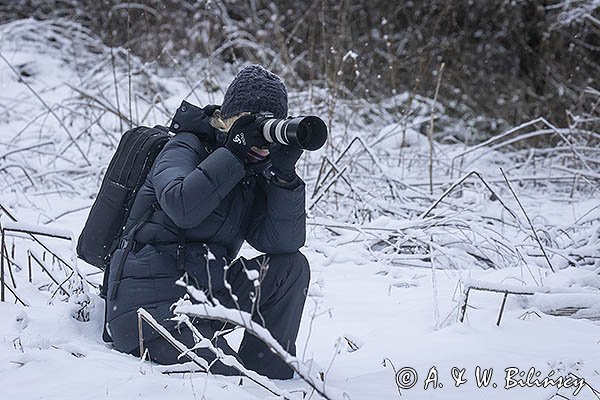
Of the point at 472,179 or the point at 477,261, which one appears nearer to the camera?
the point at 477,261

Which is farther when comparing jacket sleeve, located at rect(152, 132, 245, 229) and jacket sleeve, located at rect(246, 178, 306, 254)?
jacket sleeve, located at rect(246, 178, 306, 254)

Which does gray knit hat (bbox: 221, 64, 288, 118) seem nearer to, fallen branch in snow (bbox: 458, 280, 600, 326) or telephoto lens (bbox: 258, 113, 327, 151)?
telephoto lens (bbox: 258, 113, 327, 151)

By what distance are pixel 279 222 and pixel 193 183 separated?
0.31m

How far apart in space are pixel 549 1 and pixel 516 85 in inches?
37.6

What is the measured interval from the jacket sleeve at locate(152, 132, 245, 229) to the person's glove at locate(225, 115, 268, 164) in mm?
32

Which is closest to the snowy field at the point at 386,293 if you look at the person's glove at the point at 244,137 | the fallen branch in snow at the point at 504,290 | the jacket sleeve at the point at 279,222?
the fallen branch in snow at the point at 504,290

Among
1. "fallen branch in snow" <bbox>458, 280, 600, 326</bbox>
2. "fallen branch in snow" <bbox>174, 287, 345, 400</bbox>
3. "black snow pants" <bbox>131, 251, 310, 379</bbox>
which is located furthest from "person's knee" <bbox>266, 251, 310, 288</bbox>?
"fallen branch in snow" <bbox>174, 287, 345, 400</bbox>

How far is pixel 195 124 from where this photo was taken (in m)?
2.35

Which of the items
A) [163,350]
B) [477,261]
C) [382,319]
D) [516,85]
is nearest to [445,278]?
[477,261]

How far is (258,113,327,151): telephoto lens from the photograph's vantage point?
82.1 inches

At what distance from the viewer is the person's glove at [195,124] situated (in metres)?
2.35

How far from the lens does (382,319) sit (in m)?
2.87

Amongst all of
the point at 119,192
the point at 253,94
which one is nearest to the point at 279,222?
the point at 253,94

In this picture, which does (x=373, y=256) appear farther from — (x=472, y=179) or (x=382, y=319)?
(x=472, y=179)
